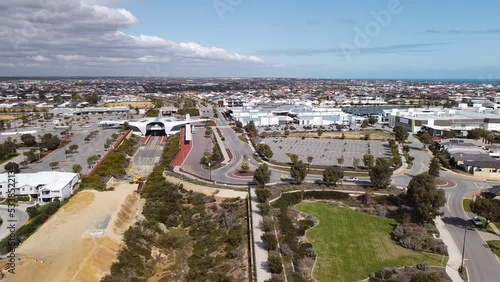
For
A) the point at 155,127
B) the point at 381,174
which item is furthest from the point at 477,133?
the point at 155,127

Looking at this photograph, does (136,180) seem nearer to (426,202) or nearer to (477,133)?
(426,202)

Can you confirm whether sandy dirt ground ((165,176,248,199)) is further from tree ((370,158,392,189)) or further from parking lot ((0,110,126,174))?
parking lot ((0,110,126,174))

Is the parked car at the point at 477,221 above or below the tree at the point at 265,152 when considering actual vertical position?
below

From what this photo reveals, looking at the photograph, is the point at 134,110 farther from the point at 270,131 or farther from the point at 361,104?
the point at 361,104

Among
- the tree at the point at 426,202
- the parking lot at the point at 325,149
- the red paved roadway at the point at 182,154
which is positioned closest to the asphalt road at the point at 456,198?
the tree at the point at 426,202

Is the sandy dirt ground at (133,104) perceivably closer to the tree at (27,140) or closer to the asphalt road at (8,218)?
the tree at (27,140)
